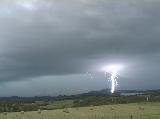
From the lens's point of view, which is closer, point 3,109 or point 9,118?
point 9,118

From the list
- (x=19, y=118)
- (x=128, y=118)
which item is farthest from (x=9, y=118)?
(x=128, y=118)

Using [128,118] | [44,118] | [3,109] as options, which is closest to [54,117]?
[44,118]

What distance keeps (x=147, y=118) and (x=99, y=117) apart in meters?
8.24

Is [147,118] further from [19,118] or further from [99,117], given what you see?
[19,118]

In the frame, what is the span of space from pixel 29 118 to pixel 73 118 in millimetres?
8749

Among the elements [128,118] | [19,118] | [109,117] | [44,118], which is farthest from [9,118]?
[128,118]

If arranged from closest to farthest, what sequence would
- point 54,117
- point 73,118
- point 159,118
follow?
point 159,118 < point 73,118 < point 54,117

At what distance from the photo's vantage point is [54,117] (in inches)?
2552

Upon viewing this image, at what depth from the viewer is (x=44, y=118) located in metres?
63.1

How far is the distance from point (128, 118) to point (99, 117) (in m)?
6.96

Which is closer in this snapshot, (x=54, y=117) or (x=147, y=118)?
(x=147, y=118)

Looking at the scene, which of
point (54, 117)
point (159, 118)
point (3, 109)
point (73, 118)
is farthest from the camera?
point (3, 109)

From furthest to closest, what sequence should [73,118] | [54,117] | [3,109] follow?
[3,109] < [54,117] < [73,118]

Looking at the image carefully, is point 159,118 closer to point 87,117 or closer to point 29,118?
point 87,117
